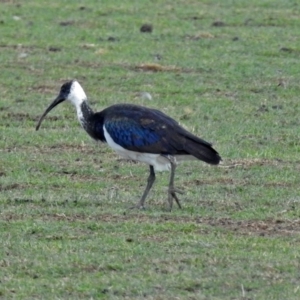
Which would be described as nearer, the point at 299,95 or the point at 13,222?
the point at 13,222

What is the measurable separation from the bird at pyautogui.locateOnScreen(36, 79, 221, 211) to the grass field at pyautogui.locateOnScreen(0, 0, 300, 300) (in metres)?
0.35

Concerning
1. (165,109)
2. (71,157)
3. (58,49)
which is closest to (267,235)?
(71,157)

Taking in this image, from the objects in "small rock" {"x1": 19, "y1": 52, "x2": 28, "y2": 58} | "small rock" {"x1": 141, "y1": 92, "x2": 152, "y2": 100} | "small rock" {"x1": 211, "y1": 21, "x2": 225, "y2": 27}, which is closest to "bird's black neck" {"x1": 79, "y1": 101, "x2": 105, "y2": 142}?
"small rock" {"x1": 141, "y1": 92, "x2": 152, "y2": 100}

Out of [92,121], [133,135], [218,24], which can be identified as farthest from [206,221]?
[218,24]

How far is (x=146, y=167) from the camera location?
1223 cm

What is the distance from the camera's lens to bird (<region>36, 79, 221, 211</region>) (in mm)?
10305

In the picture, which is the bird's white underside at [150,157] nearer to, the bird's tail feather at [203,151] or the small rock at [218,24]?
the bird's tail feather at [203,151]

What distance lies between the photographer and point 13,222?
9617 mm

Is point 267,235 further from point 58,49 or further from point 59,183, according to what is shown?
point 58,49

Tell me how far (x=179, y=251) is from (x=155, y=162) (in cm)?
196

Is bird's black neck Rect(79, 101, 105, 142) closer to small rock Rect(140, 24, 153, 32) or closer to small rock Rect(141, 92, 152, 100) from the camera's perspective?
small rock Rect(141, 92, 152, 100)

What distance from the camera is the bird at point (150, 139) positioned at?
33.8 ft

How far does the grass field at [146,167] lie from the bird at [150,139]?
1.15 ft

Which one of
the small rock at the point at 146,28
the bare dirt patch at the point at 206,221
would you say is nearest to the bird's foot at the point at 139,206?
the bare dirt patch at the point at 206,221
